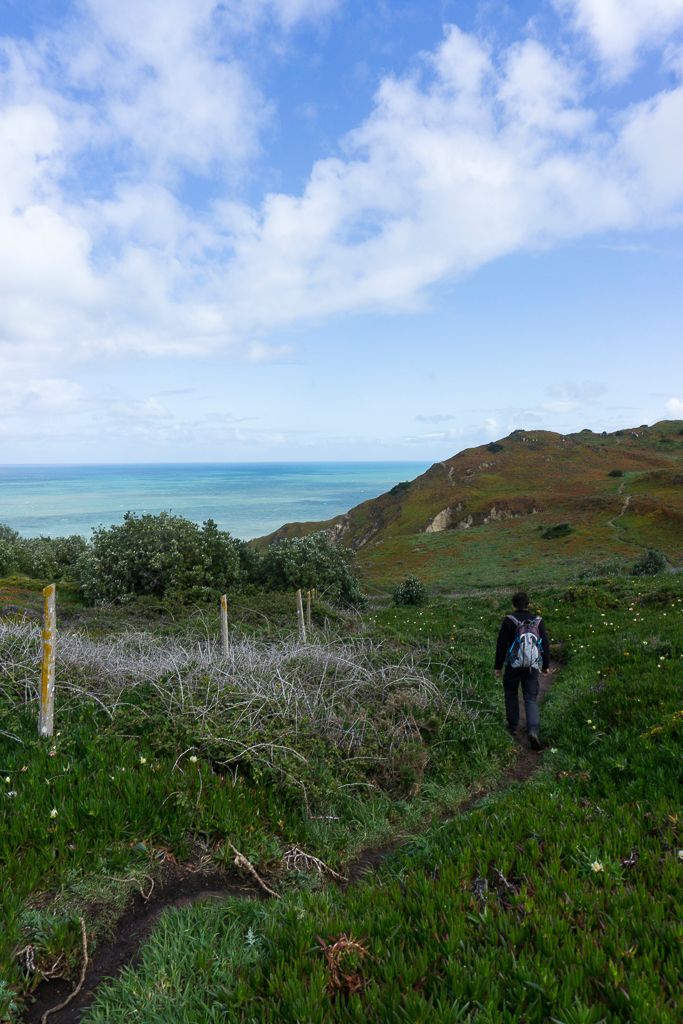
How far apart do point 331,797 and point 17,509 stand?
617 ft

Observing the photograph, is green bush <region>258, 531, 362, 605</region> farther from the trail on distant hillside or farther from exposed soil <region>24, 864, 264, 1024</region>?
the trail on distant hillside

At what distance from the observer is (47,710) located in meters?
5.90

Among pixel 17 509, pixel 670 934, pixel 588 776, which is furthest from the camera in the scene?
pixel 17 509

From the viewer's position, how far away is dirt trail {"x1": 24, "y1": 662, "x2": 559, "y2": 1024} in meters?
3.14

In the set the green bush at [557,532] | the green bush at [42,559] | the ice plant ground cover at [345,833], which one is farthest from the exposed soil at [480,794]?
the green bush at [557,532]

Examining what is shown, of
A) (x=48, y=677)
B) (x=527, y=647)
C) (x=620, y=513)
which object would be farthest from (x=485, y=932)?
(x=620, y=513)

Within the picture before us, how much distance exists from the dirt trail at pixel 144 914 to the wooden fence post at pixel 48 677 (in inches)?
97.3

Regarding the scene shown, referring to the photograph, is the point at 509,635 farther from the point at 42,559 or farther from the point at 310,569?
the point at 42,559

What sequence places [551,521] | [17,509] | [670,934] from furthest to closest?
[17,509] < [551,521] < [670,934]

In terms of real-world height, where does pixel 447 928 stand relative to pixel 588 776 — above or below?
above

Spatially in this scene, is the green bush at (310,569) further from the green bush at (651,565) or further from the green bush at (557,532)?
the green bush at (557,532)

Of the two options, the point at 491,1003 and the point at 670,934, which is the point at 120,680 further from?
the point at 670,934

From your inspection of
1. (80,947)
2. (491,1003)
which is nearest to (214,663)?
(80,947)

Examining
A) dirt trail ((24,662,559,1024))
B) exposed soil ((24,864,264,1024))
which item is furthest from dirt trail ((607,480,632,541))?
exposed soil ((24,864,264,1024))
